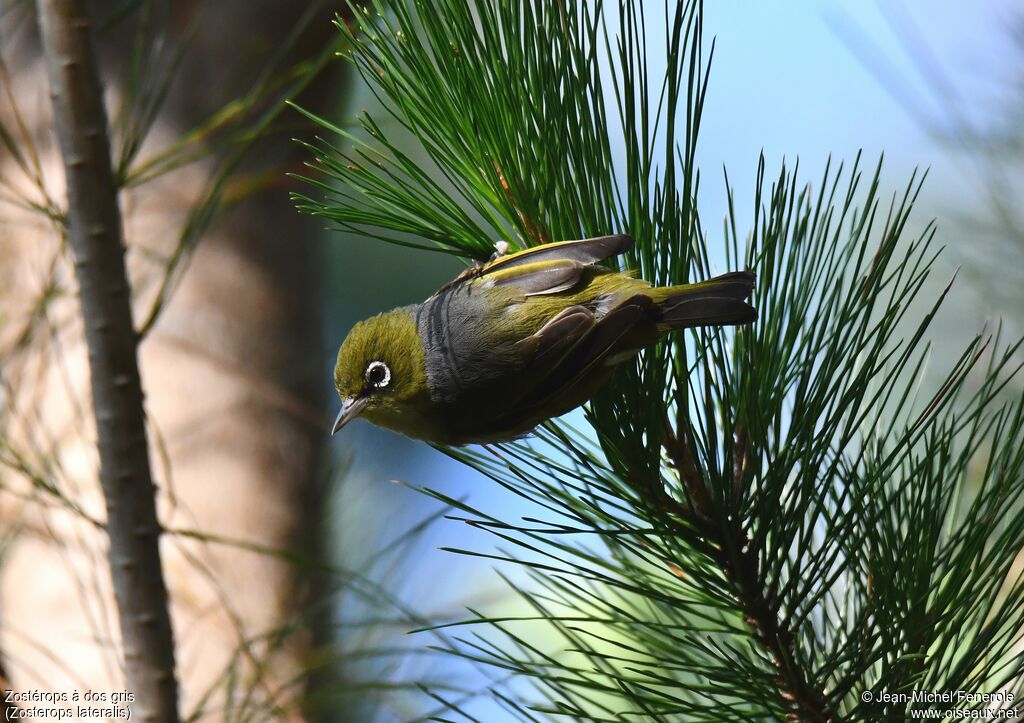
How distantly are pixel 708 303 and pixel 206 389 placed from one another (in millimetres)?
1549

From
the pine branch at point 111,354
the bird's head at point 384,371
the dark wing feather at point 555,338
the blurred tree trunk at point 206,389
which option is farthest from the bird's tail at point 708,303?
the blurred tree trunk at point 206,389

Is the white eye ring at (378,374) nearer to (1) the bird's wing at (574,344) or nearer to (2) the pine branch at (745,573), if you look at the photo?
(1) the bird's wing at (574,344)

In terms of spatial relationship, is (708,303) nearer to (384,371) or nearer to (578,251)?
(578,251)

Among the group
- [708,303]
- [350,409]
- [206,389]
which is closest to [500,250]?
[708,303]

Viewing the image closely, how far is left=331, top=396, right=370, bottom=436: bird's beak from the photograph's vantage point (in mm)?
1238

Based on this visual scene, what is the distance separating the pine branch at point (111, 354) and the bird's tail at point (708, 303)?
620 mm

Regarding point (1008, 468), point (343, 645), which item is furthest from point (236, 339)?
point (1008, 468)

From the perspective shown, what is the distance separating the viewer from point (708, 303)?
919 millimetres

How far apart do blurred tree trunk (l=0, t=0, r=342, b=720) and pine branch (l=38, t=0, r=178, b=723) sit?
3.07 feet

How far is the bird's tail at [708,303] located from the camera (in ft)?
2.92

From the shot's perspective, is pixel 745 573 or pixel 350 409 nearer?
pixel 745 573

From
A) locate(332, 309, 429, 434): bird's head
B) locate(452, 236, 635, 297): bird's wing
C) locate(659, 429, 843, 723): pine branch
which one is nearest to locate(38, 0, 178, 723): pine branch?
locate(332, 309, 429, 434): bird's head

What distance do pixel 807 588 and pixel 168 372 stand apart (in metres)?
1.71

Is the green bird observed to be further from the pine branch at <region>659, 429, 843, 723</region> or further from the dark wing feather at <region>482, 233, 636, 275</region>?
the pine branch at <region>659, 429, 843, 723</region>
